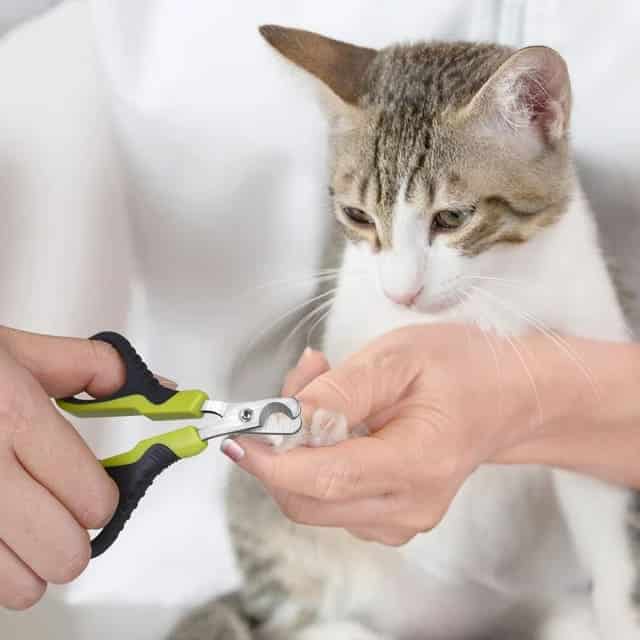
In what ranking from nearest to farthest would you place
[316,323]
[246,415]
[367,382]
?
[246,415] < [367,382] < [316,323]

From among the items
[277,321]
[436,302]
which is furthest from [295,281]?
[436,302]

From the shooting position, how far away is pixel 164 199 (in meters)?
0.78

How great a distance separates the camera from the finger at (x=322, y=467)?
56cm

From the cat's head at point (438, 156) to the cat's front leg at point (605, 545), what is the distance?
169 mm

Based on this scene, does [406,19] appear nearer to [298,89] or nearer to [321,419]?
[298,89]

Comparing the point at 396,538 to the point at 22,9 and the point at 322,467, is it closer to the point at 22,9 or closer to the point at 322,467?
the point at 322,467

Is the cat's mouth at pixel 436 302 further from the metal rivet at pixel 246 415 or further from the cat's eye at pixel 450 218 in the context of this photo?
the metal rivet at pixel 246 415

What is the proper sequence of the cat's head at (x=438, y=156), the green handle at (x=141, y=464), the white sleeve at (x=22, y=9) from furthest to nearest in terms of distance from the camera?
the white sleeve at (x=22, y=9)
the cat's head at (x=438, y=156)
the green handle at (x=141, y=464)

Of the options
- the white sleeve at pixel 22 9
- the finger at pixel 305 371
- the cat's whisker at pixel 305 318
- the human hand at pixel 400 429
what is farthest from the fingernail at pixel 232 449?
the white sleeve at pixel 22 9

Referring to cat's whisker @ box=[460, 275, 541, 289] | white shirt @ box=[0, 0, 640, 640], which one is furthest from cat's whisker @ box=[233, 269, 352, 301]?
cat's whisker @ box=[460, 275, 541, 289]

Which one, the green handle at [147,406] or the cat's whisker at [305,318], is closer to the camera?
the green handle at [147,406]

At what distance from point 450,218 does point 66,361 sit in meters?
0.26

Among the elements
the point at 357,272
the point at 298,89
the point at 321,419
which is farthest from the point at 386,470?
the point at 298,89

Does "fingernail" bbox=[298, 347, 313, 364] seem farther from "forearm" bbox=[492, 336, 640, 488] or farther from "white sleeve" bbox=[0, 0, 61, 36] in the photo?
"white sleeve" bbox=[0, 0, 61, 36]
